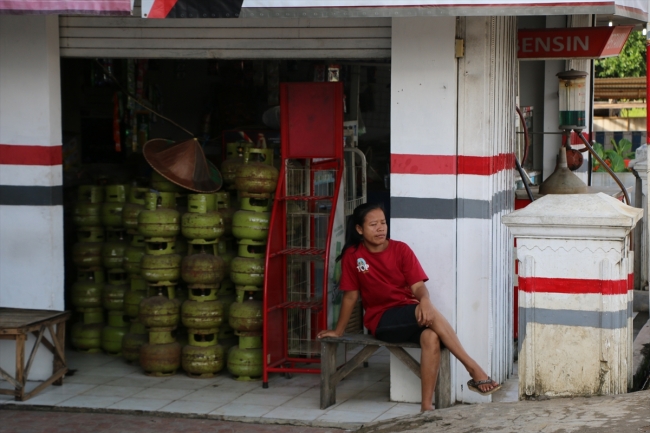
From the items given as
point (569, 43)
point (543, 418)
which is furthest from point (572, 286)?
point (569, 43)

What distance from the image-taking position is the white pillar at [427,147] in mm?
6672

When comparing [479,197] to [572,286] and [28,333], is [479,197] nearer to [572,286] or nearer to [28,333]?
[572,286]

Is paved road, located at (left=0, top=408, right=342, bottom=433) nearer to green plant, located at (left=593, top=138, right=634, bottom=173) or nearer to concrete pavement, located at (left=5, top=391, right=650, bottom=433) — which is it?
concrete pavement, located at (left=5, top=391, right=650, bottom=433)

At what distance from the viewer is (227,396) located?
7227mm

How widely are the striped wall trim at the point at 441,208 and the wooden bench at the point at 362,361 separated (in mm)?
892

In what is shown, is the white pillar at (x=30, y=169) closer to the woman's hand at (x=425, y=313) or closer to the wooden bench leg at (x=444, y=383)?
the woman's hand at (x=425, y=313)

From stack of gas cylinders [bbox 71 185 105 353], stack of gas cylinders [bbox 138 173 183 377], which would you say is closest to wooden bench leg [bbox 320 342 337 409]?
stack of gas cylinders [bbox 138 173 183 377]

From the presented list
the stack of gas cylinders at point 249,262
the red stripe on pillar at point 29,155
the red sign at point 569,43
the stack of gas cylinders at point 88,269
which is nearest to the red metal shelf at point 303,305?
the stack of gas cylinders at point 249,262

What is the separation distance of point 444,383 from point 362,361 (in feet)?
1.98

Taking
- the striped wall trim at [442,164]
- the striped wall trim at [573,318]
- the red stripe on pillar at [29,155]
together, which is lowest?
the striped wall trim at [573,318]

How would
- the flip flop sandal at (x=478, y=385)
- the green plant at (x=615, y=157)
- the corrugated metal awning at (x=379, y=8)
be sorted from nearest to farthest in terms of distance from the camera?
the corrugated metal awning at (x=379, y=8) → the flip flop sandal at (x=478, y=385) → the green plant at (x=615, y=157)

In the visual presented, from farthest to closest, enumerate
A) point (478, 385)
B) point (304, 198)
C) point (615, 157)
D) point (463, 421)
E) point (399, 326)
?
point (615, 157) → point (304, 198) → point (399, 326) → point (478, 385) → point (463, 421)

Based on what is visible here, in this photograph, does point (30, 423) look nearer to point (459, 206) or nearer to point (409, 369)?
point (409, 369)

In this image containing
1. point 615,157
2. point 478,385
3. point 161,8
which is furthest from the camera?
point 615,157
